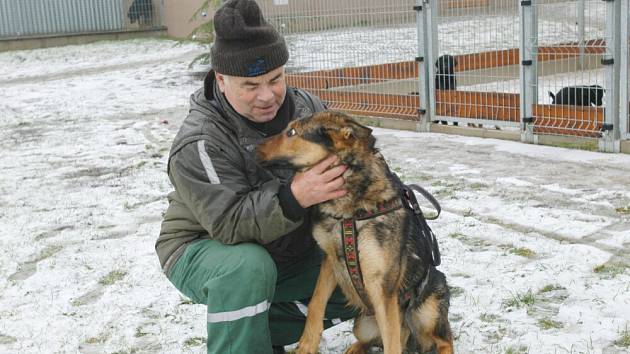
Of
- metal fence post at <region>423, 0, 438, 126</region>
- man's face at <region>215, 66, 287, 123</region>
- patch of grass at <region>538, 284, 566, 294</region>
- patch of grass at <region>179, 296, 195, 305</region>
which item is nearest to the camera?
man's face at <region>215, 66, 287, 123</region>

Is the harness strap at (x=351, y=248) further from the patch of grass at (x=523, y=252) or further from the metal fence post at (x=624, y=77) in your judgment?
the metal fence post at (x=624, y=77)

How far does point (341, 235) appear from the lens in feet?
9.78

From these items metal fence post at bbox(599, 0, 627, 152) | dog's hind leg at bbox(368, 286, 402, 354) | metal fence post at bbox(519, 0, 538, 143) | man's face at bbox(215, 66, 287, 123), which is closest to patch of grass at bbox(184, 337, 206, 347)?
dog's hind leg at bbox(368, 286, 402, 354)

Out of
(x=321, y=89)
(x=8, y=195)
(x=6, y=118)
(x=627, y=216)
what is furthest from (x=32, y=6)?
(x=627, y=216)

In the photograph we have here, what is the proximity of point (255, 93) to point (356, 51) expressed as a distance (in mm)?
6950

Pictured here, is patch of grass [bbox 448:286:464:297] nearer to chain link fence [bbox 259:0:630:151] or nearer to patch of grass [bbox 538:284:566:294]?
patch of grass [bbox 538:284:566:294]

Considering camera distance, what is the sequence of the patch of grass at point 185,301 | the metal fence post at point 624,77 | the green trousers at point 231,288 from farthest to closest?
the metal fence post at point 624,77 → the patch of grass at point 185,301 → the green trousers at point 231,288

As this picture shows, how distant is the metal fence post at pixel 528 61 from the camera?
7648mm

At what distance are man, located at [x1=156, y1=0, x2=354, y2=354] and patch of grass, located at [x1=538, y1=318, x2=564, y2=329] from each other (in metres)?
1.24

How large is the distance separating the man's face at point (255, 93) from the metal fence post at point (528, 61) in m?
5.25

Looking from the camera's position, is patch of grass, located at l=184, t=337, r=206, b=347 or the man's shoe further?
patch of grass, located at l=184, t=337, r=206, b=347

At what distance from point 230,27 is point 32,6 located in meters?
20.9

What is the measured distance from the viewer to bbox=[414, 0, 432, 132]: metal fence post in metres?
8.85

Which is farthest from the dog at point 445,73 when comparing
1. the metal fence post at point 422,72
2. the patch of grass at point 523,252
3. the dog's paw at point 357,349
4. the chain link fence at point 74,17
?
the chain link fence at point 74,17
